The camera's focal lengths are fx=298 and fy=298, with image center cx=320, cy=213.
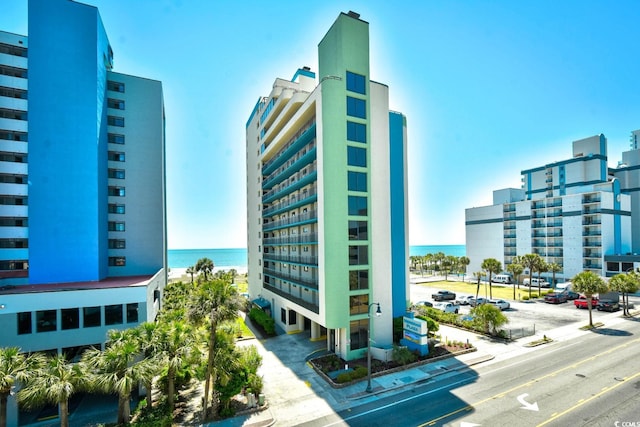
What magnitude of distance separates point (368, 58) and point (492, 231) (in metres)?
68.8

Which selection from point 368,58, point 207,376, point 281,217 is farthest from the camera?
point 281,217

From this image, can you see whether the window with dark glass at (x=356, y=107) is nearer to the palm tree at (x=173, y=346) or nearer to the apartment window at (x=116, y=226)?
the palm tree at (x=173, y=346)

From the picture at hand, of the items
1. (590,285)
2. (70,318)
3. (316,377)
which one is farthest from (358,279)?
(590,285)

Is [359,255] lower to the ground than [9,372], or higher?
higher

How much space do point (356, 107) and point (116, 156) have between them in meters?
27.9

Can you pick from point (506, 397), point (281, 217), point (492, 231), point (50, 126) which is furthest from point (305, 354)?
point (492, 231)

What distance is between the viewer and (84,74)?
95.1 feet

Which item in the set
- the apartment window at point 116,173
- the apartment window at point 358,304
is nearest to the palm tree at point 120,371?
the apartment window at point 358,304

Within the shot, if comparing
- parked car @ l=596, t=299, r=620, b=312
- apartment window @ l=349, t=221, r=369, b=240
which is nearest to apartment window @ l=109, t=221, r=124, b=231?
apartment window @ l=349, t=221, r=369, b=240

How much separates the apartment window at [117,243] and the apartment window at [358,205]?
87.1ft

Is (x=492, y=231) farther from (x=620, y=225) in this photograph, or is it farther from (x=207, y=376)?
(x=207, y=376)

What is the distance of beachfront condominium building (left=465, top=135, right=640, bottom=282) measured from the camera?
6147 cm

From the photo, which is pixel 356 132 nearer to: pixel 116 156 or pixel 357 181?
pixel 357 181

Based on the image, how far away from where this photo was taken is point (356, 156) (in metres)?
26.8
